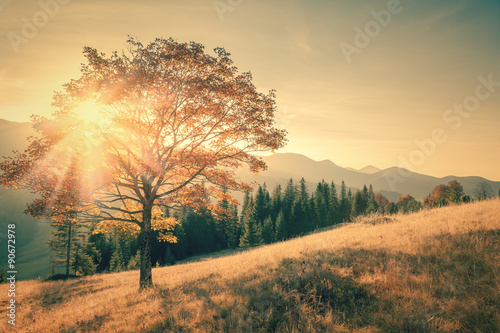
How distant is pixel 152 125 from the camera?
1016 cm

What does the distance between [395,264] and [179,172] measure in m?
9.43

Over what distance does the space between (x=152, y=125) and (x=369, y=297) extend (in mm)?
10234

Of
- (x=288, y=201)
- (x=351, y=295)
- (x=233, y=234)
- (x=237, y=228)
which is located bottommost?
(x=233, y=234)

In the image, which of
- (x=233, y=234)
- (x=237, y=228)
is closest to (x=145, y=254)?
(x=233, y=234)

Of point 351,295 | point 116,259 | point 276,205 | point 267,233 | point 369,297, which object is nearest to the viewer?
point 369,297

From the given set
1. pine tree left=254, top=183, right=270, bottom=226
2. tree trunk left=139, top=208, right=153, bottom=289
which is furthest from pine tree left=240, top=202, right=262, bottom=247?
tree trunk left=139, top=208, right=153, bottom=289

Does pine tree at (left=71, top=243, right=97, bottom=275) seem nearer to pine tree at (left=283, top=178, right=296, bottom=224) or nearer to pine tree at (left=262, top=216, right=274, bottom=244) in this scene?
pine tree at (left=262, top=216, right=274, bottom=244)

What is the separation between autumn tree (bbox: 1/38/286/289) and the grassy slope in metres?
3.99

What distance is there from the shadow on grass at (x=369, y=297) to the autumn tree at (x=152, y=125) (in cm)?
532

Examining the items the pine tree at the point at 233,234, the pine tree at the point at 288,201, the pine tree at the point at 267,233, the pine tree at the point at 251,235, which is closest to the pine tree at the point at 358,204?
the pine tree at the point at 288,201

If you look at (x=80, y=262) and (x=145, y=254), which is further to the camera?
(x=80, y=262)

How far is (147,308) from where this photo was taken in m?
7.14

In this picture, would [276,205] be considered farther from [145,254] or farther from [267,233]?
[145,254]

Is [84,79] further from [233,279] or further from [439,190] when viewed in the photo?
[439,190]
